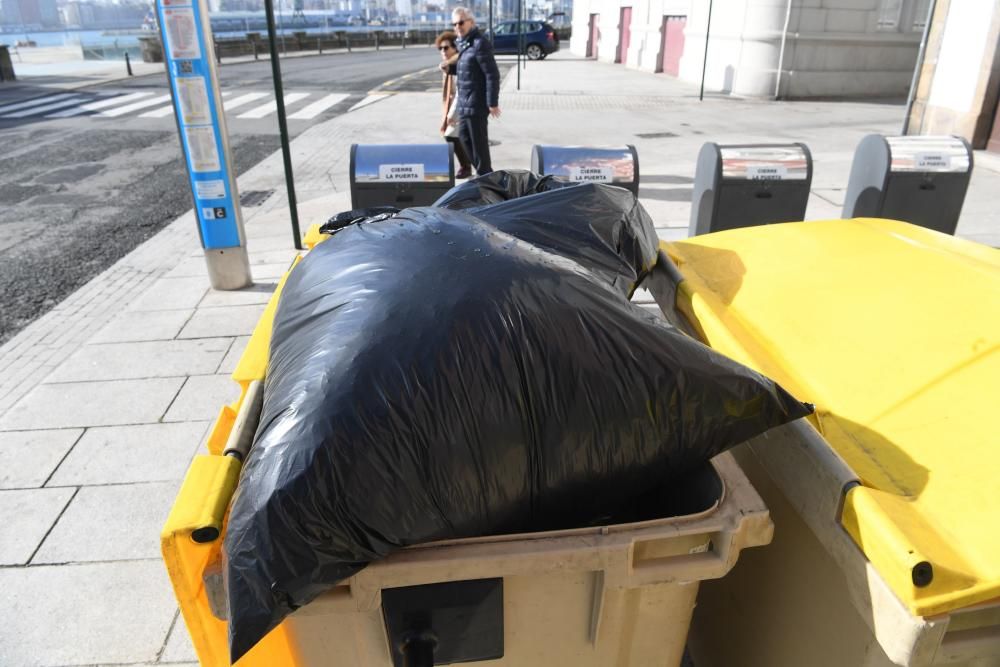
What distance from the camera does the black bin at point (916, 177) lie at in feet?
15.2

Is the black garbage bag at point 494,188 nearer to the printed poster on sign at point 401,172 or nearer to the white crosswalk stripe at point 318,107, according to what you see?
the printed poster on sign at point 401,172

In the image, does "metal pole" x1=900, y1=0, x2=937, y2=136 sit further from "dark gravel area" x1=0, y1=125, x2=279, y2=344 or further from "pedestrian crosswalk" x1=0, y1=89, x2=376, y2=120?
"pedestrian crosswalk" x1=0, y1=89, x2=376, y2=120

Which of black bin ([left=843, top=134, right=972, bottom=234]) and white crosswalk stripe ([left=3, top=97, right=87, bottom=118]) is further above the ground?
black bin ([left=843, top=134, right=972, bottom=234])

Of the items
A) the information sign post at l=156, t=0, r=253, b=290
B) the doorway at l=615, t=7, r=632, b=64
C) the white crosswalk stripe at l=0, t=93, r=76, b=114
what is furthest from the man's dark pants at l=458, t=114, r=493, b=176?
the doorway at l=615, t=7, r=632, b=64

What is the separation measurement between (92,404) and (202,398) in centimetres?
62

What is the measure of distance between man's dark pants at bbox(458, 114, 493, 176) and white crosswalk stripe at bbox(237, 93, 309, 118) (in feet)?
24.6

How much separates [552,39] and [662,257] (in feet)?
96.2

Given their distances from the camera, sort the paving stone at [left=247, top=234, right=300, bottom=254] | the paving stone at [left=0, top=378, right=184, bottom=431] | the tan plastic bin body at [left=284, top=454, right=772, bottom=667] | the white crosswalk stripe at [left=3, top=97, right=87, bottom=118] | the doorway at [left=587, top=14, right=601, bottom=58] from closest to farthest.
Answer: the tan plastic bin body at [left=284, top=454, right=772, bottom=667] < the paving stone at [left=0, top=378, right=184, bottom=431] < the paving stone at [left=247, top=234, right=300, bottom=254] < the white crosswalk stripe at [left=3, top=97, right=87, bottom=118] < the doorway at [left=587, top=14, right=601, bottom=58]

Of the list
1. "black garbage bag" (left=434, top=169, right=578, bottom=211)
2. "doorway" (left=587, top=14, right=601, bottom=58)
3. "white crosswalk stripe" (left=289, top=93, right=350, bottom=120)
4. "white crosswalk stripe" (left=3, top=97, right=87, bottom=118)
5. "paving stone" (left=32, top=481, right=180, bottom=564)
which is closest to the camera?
"black garbage bag" (left=434, top=169, right=578, bottom=211)

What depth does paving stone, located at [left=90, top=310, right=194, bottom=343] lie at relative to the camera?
488 centimetres

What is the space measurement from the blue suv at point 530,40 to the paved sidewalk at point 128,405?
815 inches

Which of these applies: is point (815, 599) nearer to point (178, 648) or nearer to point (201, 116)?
point (178, 648)

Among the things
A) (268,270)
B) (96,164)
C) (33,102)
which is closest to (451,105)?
(268,270)

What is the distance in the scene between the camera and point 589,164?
4.44 metres
